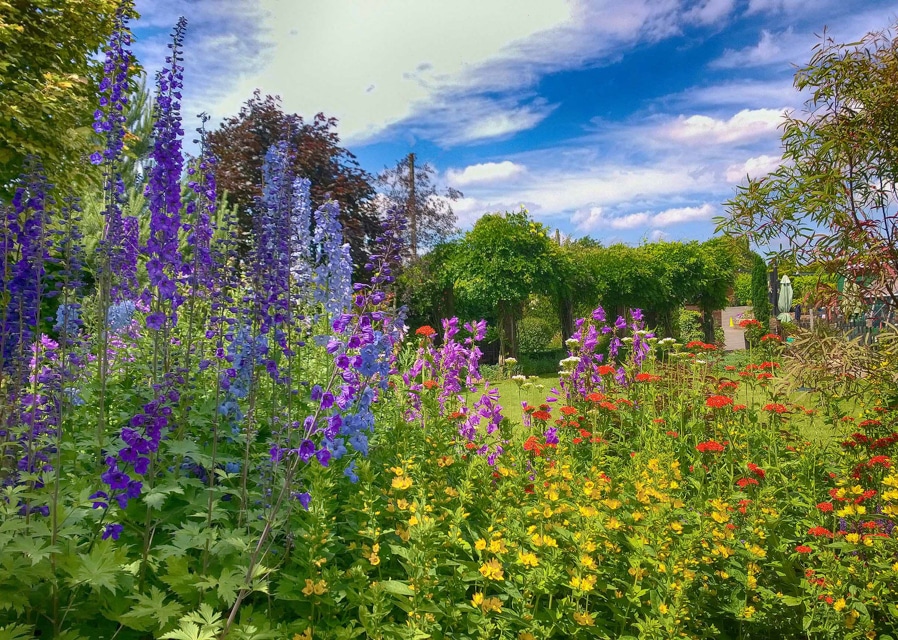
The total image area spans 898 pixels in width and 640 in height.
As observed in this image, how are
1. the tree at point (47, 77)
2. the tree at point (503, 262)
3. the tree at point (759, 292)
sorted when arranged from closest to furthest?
1. the tree at point (47, 77)
2. the tree at point (503, 262)
3. the tree at point (759, 292)

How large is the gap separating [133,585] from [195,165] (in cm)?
199

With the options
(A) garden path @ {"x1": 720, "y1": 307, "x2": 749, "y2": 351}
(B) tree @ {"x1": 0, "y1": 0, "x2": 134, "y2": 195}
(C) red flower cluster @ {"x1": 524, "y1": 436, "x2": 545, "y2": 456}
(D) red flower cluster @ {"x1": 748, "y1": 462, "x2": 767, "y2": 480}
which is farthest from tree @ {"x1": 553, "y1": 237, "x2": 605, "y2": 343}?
(C) red flower cluster @ {"x1": 524, "y1": 436, "x2": 545, "y2": 456}

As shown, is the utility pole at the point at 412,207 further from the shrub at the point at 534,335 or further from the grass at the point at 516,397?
the grass at the point at 516,397

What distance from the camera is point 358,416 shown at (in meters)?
2.68

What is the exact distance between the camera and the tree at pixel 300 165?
10.7m

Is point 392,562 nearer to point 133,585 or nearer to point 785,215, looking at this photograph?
point 133,585

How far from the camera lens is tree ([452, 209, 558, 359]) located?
1639cm

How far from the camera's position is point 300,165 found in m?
10.4

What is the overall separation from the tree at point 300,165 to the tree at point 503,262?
17.2 feet

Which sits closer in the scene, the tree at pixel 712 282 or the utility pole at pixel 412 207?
the utility pole at pixel 412 207

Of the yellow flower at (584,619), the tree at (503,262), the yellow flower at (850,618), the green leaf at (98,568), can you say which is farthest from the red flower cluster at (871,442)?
the tree at (503,262)

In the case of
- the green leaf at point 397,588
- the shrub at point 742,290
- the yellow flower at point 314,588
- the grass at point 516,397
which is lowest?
the grass at point 516,397

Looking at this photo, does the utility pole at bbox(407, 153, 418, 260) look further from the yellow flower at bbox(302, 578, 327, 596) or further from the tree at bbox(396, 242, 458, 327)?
the yellow flower at bbox(302, 578, 327, 596)

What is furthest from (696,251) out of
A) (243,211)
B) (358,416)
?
(358,416)
